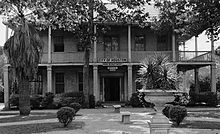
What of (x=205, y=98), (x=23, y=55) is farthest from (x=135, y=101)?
(x=23, y=55)

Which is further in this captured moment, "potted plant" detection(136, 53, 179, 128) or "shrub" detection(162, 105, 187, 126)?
"shrub" detection(162, 105, 187, 126)

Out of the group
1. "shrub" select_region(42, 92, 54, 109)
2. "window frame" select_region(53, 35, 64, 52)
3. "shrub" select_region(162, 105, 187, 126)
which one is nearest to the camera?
"shrub" select_region(162, 105, 187, 126)

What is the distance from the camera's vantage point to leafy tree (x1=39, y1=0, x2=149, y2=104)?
79.4ft

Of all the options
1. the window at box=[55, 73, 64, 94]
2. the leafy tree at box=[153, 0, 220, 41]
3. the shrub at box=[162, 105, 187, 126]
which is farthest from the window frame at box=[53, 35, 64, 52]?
the shrub at box=[162, 105, 187, 126]

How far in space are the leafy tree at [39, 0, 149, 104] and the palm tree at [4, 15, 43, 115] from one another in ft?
15.7

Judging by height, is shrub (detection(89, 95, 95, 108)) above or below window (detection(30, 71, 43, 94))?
below

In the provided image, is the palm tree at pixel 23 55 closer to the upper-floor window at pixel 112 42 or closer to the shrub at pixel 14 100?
the shrub at pixel 14 100

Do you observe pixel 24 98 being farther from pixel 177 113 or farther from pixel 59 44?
pixel 59 44

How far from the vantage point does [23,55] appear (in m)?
19.4

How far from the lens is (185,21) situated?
18297mm

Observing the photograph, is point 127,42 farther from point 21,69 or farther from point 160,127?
point 160,127

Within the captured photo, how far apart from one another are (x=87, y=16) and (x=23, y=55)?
7677 millimetres

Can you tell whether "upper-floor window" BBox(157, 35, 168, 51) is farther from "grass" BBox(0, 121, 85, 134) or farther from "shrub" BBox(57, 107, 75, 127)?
"shrub" BBox(57, 107, 75, 127)

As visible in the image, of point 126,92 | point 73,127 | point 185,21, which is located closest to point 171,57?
point 126,92
